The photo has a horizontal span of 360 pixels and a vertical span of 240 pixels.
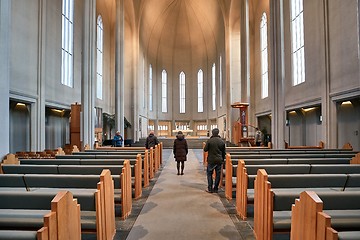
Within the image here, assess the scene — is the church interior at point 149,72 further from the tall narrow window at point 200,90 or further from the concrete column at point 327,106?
the tall narrow window at point 200,90

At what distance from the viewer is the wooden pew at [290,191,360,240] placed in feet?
6.64

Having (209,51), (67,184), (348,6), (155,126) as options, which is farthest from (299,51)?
(155,126)

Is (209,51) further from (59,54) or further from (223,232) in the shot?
(223,232)

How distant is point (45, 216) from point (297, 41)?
53.2 feet

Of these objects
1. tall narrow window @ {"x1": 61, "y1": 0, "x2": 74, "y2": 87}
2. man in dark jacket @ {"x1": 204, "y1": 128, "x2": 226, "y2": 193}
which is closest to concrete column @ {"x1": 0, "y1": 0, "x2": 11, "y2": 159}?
man in dark jacket @ {"x1": 204, "y1": 128, "x2": 226, "y2": 193}

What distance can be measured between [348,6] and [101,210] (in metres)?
10.9

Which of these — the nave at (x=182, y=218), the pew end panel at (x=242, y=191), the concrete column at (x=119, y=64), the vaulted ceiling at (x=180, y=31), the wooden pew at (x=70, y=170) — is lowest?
the nave at (x=182, y=218)

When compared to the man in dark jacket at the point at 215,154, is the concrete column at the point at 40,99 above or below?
above

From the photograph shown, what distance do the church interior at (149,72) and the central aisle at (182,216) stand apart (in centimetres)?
9

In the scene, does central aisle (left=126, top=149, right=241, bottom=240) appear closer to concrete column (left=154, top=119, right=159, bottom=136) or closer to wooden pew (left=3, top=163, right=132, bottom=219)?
wooden pew (left=3, top=163, right=132, bottom=219)

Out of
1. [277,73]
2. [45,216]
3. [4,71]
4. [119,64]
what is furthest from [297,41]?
[45,216]

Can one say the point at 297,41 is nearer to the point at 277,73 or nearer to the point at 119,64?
the point at 277,73

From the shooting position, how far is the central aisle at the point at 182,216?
4.05 metres

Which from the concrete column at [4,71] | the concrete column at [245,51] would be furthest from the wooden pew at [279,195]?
the concrete column at [245,51]
